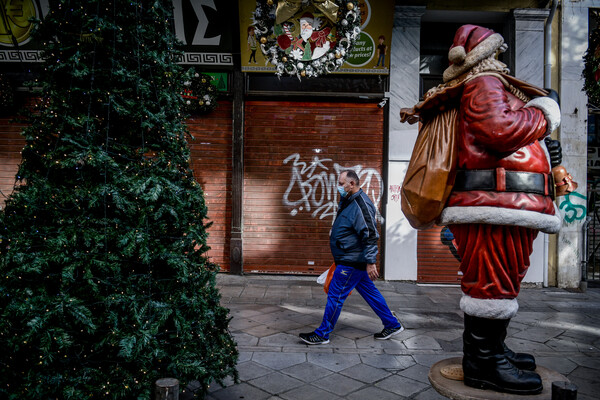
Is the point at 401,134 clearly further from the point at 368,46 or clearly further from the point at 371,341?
the point at 371,341

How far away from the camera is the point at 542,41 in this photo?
27.2ft

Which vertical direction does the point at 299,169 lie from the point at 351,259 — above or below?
above

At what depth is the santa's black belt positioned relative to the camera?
2.64 meters

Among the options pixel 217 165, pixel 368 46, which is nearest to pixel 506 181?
pixel 368 46

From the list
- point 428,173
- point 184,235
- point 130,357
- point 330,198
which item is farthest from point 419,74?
point 130,357

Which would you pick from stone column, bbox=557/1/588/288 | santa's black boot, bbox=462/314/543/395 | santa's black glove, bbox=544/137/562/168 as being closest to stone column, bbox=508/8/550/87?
stone column, bbox=557/1/588/288

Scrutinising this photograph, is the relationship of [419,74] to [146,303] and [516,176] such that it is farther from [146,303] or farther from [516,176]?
[146,303]

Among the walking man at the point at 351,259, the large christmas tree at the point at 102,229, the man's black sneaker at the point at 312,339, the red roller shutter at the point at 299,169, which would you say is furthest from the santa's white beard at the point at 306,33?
the man's black sneaker at the point at 312,339

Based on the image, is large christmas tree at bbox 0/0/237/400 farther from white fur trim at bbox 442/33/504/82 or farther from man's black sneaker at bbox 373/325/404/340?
man's black sneaker at bbox 373/325/404/340

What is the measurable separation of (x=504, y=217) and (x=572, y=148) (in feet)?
22.8

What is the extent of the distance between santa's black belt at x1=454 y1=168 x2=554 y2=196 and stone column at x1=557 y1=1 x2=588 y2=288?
6470 mm

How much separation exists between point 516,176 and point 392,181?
5.73 metres

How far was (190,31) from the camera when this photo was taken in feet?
27.2

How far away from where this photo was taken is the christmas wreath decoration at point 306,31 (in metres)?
5.07
